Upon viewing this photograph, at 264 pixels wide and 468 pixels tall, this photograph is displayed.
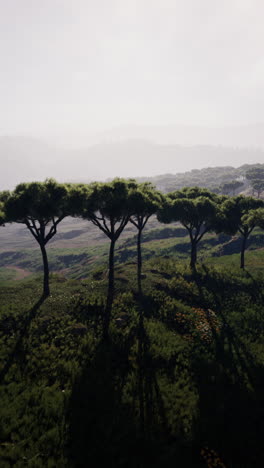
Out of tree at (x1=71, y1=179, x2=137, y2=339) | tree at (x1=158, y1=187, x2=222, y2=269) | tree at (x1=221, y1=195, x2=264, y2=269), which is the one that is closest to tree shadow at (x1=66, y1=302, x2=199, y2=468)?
tree at (x1=71, y1=179, x2=137, y2=339)

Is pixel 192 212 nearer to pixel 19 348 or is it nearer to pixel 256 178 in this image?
pixel 19 348

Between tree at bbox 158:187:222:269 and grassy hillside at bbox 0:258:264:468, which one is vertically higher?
tree at bbox 158:187:222:269

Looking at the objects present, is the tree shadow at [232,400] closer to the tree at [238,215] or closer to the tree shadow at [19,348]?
the tree shadow at [19,348]

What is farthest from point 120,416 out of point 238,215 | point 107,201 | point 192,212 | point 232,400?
point 238,215

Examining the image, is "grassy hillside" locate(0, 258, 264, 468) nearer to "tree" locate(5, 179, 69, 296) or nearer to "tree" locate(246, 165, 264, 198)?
"tree" locate(5, 179, 69, 296)

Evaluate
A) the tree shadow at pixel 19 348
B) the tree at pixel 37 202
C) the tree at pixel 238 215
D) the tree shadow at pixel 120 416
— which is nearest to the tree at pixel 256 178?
the tree at pixel 238 215

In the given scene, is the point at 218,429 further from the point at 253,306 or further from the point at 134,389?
the point at 253,306

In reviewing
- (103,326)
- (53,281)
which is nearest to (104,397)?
(103,326)

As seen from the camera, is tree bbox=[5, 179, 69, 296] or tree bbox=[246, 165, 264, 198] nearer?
tree bbox=[5, 179, 69, 296]

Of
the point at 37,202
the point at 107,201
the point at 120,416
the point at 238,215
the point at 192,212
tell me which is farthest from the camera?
the point at 238,215

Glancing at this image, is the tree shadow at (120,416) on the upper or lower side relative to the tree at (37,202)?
lower

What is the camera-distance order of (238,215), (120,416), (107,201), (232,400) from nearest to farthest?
(120,416), (232,400), (107,201), (238,215)

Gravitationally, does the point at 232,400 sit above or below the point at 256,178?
below

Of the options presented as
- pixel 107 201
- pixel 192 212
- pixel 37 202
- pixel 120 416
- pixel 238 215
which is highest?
pixel 37 202
